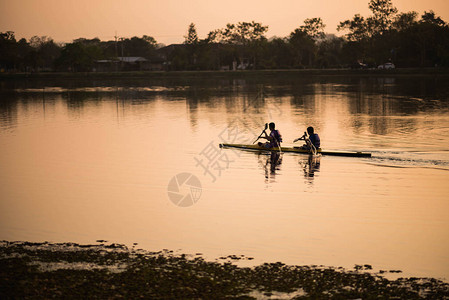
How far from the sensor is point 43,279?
10.2 m

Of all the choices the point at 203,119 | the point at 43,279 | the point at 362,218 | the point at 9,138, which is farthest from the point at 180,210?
the point at 203,119

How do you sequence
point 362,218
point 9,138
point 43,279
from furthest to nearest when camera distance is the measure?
point 9,138, point 362,218, point 43,279

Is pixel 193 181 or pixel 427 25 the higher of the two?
pixel 427 25

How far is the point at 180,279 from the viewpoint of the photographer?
1020cm

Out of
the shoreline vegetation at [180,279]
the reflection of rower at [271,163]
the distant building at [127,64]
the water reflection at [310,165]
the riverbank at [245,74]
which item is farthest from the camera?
the distant building at [127,64]

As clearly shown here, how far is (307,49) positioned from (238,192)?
11158cm

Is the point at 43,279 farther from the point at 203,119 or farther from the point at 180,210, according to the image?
the point at 203,119

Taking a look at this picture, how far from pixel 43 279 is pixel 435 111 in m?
38.0

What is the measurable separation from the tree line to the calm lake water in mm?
→ 85104

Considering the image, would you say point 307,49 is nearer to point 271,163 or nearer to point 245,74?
point 245,74


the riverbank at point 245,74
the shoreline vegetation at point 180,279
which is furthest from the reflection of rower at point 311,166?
the riverbank at point 245,74

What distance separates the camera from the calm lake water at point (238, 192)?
500 inches

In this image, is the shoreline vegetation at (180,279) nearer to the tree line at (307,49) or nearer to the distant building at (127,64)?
the tree line at (307,49)

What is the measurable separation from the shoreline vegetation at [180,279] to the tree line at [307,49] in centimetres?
10649
